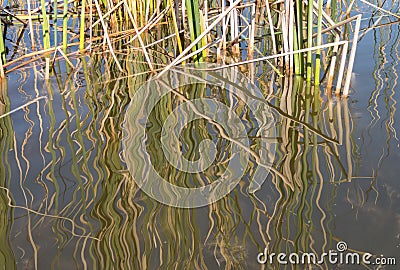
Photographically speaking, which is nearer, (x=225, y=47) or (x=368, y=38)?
(x=225, y=47)

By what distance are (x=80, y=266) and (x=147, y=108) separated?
47.3 inches

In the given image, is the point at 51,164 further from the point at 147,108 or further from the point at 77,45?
the point at 77,45

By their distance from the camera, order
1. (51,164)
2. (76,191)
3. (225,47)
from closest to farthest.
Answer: (76,191) → (51,164) → (225,47)

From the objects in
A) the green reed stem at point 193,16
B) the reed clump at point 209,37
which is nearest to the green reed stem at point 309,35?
the reed clump at point 209,37

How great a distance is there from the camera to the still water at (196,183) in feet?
4.48

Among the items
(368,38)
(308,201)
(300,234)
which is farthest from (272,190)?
(368,38)

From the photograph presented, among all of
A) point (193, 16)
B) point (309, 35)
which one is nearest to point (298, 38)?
point (309, 35)

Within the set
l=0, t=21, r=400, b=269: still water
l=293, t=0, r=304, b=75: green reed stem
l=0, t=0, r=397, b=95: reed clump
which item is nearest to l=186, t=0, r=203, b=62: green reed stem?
l=0, t=0, r=397, b=95: reed clump

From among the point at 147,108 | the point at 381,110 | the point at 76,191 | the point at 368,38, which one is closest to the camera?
the point at 76,191

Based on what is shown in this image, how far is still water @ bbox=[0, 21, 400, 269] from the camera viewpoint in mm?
1366

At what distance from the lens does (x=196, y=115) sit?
2.32 meters

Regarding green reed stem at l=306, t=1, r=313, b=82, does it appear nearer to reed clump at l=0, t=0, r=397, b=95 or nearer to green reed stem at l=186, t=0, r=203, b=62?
reed clump at l=0, t=0, r=397, b=95

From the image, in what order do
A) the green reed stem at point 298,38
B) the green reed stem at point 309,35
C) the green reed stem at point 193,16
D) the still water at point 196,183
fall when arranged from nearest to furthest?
the still water at point 196,183, the green reed stem at point 309,35, the green reed stem at point 298,38, the green reed stem at point 193,16

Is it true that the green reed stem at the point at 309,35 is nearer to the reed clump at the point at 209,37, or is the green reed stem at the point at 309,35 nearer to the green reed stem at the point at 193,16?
the reed clump at the point at 209,37
